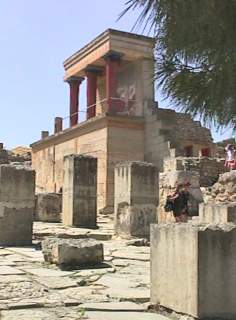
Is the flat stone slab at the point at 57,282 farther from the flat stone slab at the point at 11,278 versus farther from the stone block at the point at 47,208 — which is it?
the stone block at the point at 47,208

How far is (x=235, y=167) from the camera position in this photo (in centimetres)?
1852

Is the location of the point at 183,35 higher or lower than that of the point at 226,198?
higher

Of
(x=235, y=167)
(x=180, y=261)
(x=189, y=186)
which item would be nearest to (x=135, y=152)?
(x=235, y=167)

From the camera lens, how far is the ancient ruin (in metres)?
4.81

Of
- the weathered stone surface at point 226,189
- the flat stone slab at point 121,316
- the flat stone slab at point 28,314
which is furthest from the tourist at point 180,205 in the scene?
the flat stone slab at point 28,314

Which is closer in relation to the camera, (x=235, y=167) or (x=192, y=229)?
(x=192, y=229)

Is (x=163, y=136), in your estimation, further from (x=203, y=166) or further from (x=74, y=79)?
(x=74, y=79)

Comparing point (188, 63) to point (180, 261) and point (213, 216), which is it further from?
point (213, 216)

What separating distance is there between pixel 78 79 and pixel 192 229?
88.5 ft

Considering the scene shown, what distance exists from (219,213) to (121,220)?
5755 mm

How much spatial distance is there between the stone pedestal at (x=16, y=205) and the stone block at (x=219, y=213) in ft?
12.9

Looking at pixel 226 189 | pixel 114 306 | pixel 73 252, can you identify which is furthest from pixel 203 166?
pixel 114 306

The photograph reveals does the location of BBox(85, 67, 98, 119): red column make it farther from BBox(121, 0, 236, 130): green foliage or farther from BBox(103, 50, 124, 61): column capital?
BBox(121, 0, 236, 130): green foliage

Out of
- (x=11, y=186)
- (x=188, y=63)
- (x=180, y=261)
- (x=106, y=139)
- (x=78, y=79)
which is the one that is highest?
(x=78, y=79)
